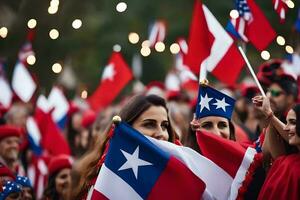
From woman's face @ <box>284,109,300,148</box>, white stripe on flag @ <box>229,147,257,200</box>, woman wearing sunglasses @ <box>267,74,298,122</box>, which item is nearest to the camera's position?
woman's face @ <box>284,109,300,148</box>

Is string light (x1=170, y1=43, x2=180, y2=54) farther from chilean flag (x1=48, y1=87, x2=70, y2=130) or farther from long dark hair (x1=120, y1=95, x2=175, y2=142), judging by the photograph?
chilean flag (x1=48, y1=87, x2=70, y2=130)

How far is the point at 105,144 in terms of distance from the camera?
8406mm

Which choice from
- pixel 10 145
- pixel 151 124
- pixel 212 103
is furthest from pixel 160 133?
pixel 10 145

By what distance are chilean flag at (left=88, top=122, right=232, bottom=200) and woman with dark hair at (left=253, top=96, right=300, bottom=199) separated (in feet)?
2.00

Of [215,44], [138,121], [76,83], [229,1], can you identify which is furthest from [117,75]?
[76,83]

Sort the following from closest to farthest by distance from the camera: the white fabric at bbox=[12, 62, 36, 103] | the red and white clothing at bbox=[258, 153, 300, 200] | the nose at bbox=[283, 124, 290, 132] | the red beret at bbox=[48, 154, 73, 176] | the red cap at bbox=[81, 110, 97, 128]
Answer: the red and white clothing at bbox=[258, 153, 300, 200]
the nose at bbox=[283, 124, 290, 132]
the red beret at bbox=[48, 154, 73, 176]
the white fabric at bbox=[12, 62, 36, 103]
the red cap at bbox=[81, 110, 97, 128]

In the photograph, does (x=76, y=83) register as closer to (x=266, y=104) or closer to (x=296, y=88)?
(x=296, y=88)

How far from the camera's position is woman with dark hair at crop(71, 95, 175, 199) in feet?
26.7

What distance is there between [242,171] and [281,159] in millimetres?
771

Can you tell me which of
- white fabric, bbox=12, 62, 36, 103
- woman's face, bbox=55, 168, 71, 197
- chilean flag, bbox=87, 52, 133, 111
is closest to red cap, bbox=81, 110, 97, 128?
chilean flag, bbox=87, 52, 133, 111

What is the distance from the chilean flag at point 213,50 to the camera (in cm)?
923

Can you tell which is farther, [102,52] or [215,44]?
[102,52]

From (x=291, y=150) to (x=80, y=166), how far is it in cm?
208

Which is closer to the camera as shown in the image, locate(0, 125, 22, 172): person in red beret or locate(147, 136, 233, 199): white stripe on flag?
locate(147, 136, 233, 199): white stripe on flag
